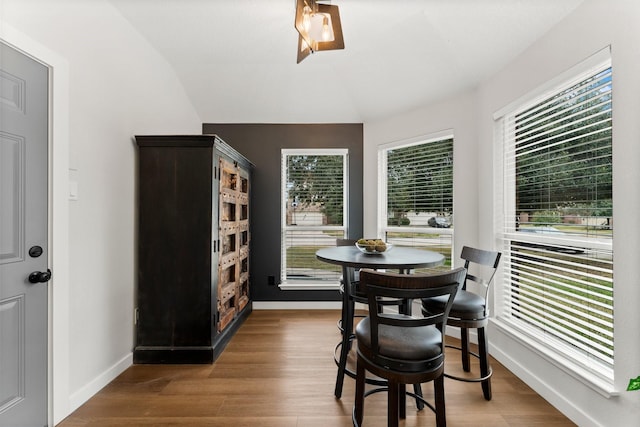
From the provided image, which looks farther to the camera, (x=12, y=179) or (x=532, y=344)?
(x=532, y=344)

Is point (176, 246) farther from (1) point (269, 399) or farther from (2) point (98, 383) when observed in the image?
(1) point (269, 399)

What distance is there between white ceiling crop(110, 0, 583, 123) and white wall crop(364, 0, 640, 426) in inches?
6.9

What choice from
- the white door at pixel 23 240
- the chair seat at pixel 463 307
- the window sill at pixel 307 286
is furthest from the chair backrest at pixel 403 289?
the window sill at pixel 307 286

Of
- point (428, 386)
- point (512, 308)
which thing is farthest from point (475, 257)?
point (428, 386)

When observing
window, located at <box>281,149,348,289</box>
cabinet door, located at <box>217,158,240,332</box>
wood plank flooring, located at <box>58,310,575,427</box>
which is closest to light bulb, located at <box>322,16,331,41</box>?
cabinet door, located at <box>217,158,240,332</box>

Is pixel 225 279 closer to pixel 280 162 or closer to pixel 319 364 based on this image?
pixel 319 364

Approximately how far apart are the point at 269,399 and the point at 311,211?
2.27 metres

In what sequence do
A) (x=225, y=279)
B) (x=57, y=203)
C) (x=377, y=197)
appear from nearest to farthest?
(x=57, y=203) < (x=225, y=279) < (x=377, y=197)

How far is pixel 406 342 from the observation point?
1429 millimetres

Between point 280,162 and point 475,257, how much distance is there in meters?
2.51

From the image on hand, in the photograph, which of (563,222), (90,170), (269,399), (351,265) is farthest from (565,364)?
(90,170)

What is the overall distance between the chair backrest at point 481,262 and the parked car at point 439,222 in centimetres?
51

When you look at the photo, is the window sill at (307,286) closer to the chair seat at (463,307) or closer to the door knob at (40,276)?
the chair seat at (463,307)

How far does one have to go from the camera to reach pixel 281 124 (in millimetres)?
3748
